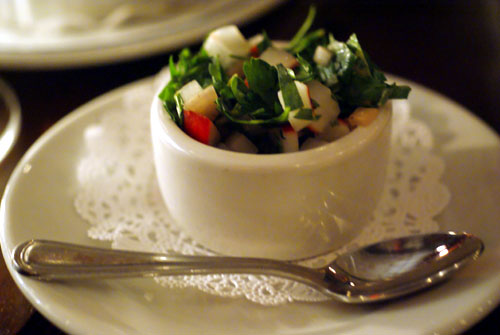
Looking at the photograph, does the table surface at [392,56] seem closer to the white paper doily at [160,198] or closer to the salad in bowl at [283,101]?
the white paper doily at [160,198]

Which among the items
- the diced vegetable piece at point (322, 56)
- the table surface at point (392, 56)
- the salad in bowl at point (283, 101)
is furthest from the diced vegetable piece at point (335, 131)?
the table surface at point (392, 56)

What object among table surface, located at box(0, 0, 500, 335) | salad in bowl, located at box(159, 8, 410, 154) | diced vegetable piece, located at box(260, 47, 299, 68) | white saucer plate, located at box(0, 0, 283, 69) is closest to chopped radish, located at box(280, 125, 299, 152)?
salad in bowl, located at box(159, 8, 410, 154)

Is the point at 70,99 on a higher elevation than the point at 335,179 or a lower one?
lower

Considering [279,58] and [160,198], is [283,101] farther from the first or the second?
[160,198]

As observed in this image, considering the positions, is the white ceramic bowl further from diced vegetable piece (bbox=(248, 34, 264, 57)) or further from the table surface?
the table surface

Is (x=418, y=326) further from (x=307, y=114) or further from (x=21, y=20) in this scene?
(x=21, y=20)

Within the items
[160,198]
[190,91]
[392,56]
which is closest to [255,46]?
[190,91]

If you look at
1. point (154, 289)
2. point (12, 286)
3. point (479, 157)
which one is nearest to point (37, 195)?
point (12, 286)

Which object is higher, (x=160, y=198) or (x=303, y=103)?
(x=303, y=103)
